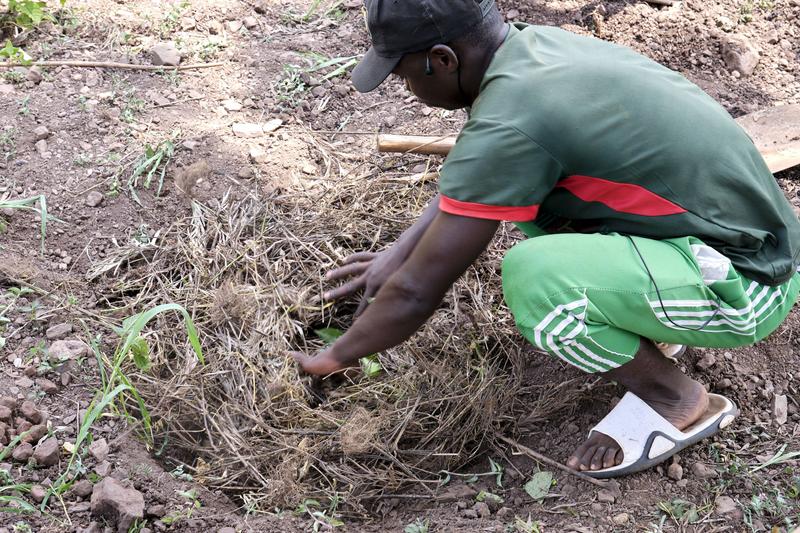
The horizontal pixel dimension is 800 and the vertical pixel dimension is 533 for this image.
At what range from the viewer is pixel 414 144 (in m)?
2.82

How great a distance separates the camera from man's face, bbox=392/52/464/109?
179 centimetres

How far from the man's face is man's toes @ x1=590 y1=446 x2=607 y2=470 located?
0.92 meters

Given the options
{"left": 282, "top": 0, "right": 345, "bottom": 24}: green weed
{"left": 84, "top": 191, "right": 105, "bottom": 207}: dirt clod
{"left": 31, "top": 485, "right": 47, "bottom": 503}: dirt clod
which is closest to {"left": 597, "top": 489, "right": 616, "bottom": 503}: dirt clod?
{"left": 31, "top": 485, "right": 47, "bottom": 503}: dirt clod

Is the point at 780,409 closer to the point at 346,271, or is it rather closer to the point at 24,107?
the point at 346,271

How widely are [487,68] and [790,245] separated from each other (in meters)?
0.79

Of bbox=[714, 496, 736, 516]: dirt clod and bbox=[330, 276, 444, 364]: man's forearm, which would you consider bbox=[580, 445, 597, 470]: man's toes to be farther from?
bbox=[330, 276, 444, 364]: man's forearm

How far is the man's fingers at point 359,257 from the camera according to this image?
98.1 inches

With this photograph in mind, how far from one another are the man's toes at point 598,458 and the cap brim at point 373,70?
105 centimetres

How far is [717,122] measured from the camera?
1.79m

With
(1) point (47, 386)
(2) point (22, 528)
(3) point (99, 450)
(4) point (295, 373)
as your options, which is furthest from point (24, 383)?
(4) point (295, 373)

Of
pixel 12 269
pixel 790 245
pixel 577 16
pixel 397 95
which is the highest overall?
pixel 790 245

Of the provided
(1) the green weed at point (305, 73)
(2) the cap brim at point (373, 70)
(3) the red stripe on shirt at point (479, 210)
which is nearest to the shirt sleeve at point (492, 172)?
(3) the red stripe on shirt at point (479, 210)

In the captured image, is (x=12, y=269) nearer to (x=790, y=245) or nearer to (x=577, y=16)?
(x=790, y=245)

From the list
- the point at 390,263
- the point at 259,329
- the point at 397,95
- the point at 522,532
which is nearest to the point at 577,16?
the point at 397,95
